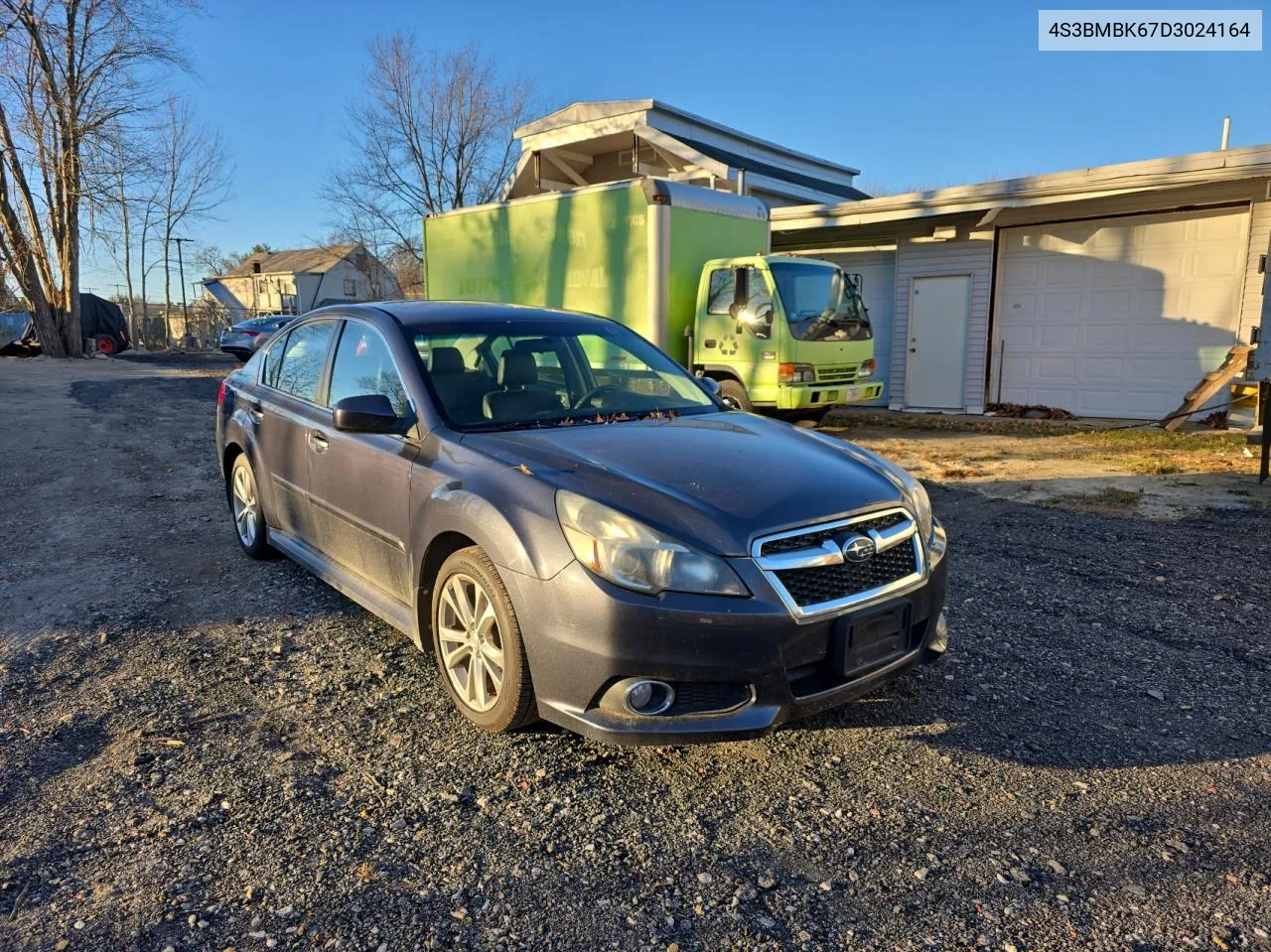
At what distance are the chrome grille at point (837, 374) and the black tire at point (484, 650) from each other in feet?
24.6

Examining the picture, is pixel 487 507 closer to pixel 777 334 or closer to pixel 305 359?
pixel 305 359

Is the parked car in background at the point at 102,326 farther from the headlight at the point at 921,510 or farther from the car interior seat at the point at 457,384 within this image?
the headlight at the point at 921,510

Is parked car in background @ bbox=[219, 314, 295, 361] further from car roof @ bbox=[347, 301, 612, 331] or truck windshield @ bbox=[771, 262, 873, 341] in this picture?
car roof @ bbox=[347, 301, 612, 331]

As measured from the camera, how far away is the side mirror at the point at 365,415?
3373 millimetres

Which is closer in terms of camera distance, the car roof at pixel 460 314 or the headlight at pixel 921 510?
the headlight at pixel 921 510

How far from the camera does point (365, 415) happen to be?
11.1 ft

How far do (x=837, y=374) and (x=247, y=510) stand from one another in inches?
282

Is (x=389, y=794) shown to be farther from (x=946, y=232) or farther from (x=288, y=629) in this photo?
(x=946, y=232)

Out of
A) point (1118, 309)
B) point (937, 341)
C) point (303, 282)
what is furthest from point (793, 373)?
point (303, 282)

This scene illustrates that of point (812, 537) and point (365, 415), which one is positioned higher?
point (365, 415)

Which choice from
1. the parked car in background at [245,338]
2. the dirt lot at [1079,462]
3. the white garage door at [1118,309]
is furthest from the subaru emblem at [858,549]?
the parked car in background at [245,338]

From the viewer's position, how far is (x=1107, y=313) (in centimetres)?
1200

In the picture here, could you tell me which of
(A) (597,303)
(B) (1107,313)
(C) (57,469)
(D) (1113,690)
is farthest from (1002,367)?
(C) (57,469)

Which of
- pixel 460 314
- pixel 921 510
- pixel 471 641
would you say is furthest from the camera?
pixel 460 314
